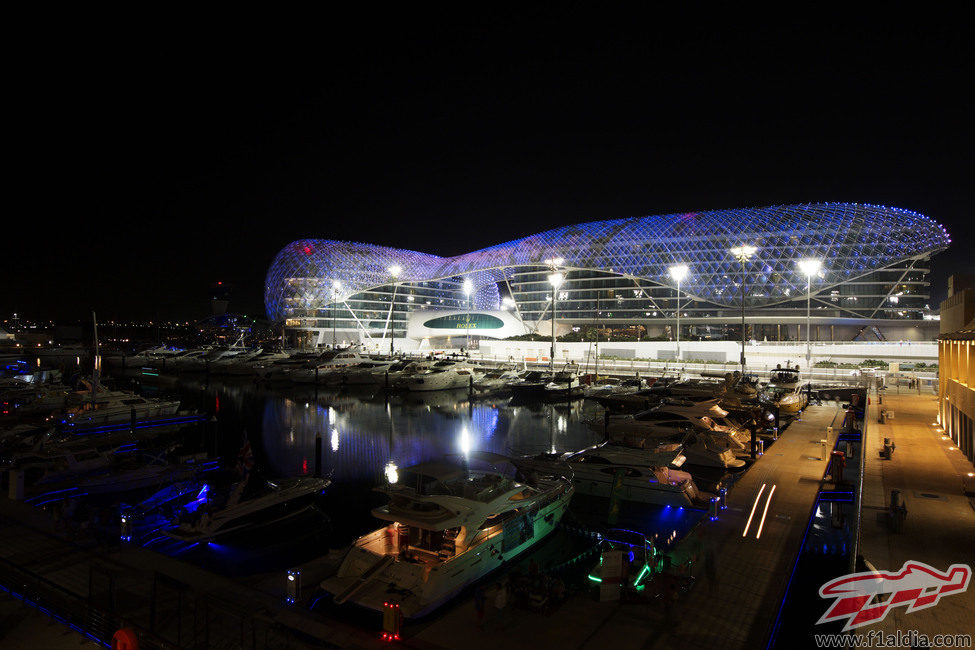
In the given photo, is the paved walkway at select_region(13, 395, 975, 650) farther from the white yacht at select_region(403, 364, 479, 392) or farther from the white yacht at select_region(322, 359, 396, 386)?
the white yacht at select_region(322, 359, 396, 386)

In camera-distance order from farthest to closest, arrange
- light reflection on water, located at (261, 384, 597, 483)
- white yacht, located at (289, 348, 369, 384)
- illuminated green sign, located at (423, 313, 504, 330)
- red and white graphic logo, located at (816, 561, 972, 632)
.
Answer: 1. illuminated green sign, located at (423, 313, 504, 330)
2. white yacht, located at (289, 348, 369, 384)
3. light reflection on water, located at (261, 384, 597, 483)
4. red and white graphic logo, located at (816, 561, 972, 632)

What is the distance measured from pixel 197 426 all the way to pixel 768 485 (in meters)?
32.7

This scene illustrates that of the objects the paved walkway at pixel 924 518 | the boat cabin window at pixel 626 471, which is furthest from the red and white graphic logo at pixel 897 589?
the boat cabin window at pixel 626 471

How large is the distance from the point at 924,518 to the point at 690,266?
71.3 m

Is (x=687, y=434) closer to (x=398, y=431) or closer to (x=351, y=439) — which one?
(x=398, y=431)

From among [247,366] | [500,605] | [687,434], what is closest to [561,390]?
[687,434]

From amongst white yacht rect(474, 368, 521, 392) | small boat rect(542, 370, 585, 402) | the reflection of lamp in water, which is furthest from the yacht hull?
white yacht rect(474, 368, 521, 392)

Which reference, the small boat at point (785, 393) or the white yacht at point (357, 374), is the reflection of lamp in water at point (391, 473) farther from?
the white yacht at point (357, 374)

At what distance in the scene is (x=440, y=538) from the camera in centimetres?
1249

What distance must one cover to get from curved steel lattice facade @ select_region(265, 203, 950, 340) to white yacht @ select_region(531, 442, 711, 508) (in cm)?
6005

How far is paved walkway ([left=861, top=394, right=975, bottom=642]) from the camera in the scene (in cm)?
843

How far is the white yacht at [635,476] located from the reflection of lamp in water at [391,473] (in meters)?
6.25

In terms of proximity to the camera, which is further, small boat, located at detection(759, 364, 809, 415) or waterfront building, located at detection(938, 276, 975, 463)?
small boat, located at detection(759, 364, 809, 415)

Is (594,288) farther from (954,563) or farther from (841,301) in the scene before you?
(954,563)
